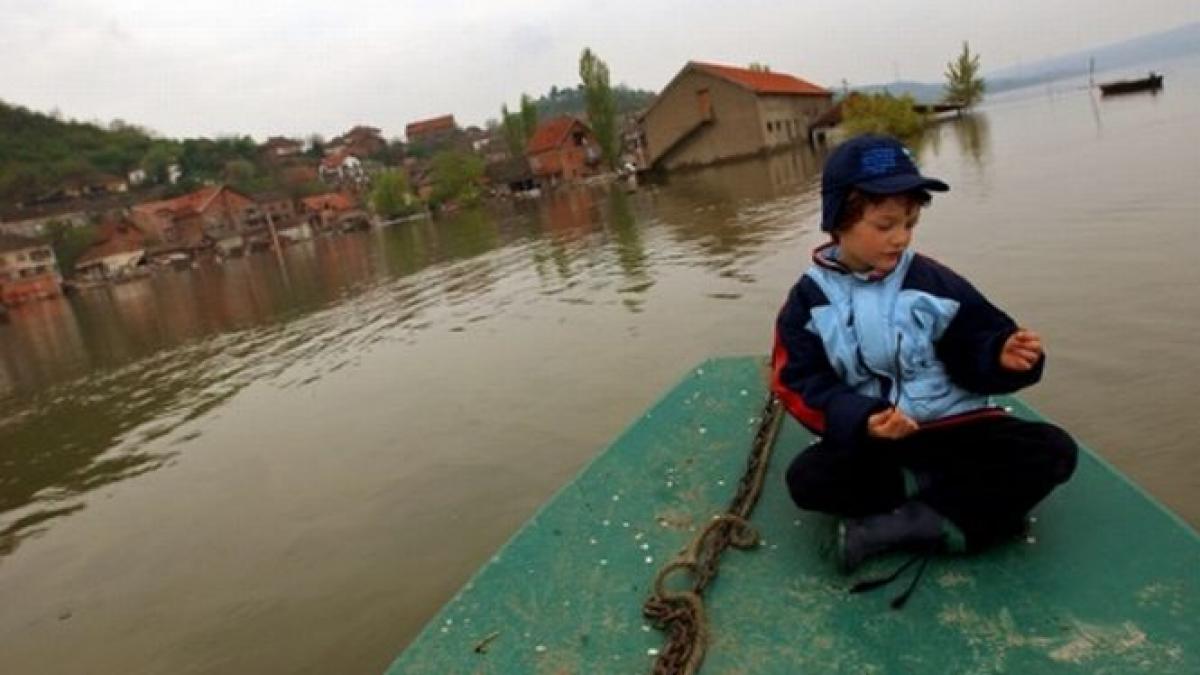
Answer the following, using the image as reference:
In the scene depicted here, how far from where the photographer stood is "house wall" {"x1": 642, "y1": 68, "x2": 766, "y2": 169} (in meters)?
43.1

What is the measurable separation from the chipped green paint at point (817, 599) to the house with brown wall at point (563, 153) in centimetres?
6135

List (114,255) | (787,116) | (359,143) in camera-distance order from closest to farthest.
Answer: (787,116) < (114,255) < (359,143)

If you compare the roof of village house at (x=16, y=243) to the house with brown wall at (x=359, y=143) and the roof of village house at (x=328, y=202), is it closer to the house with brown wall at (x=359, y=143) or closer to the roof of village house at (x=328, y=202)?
the roof of village house at (x=328, y=202)

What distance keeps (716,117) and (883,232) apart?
4405cm

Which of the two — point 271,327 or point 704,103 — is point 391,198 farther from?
point 271,327

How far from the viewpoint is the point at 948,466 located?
7.85 feet

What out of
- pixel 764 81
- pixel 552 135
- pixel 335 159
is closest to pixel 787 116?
pixel 764 81

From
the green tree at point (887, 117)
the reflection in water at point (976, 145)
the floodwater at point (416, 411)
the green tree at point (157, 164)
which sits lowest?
the floodwater at point (416, 411)

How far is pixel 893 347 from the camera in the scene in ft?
7.69

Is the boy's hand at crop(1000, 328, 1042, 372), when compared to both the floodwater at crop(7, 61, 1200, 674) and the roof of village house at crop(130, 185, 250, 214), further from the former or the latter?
the roof of village house at crop(130, 185, 250, 214)

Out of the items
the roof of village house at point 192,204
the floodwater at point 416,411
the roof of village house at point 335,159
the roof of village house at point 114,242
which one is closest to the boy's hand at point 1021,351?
the floodwater at point 416,411

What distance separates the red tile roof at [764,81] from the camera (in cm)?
4341

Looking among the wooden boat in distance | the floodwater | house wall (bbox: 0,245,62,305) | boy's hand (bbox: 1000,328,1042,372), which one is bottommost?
the floodwater

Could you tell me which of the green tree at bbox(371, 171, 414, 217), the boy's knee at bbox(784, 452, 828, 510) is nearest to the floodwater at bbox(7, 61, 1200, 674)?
the boy's knee at bbox(784, 452, 828, 510)
